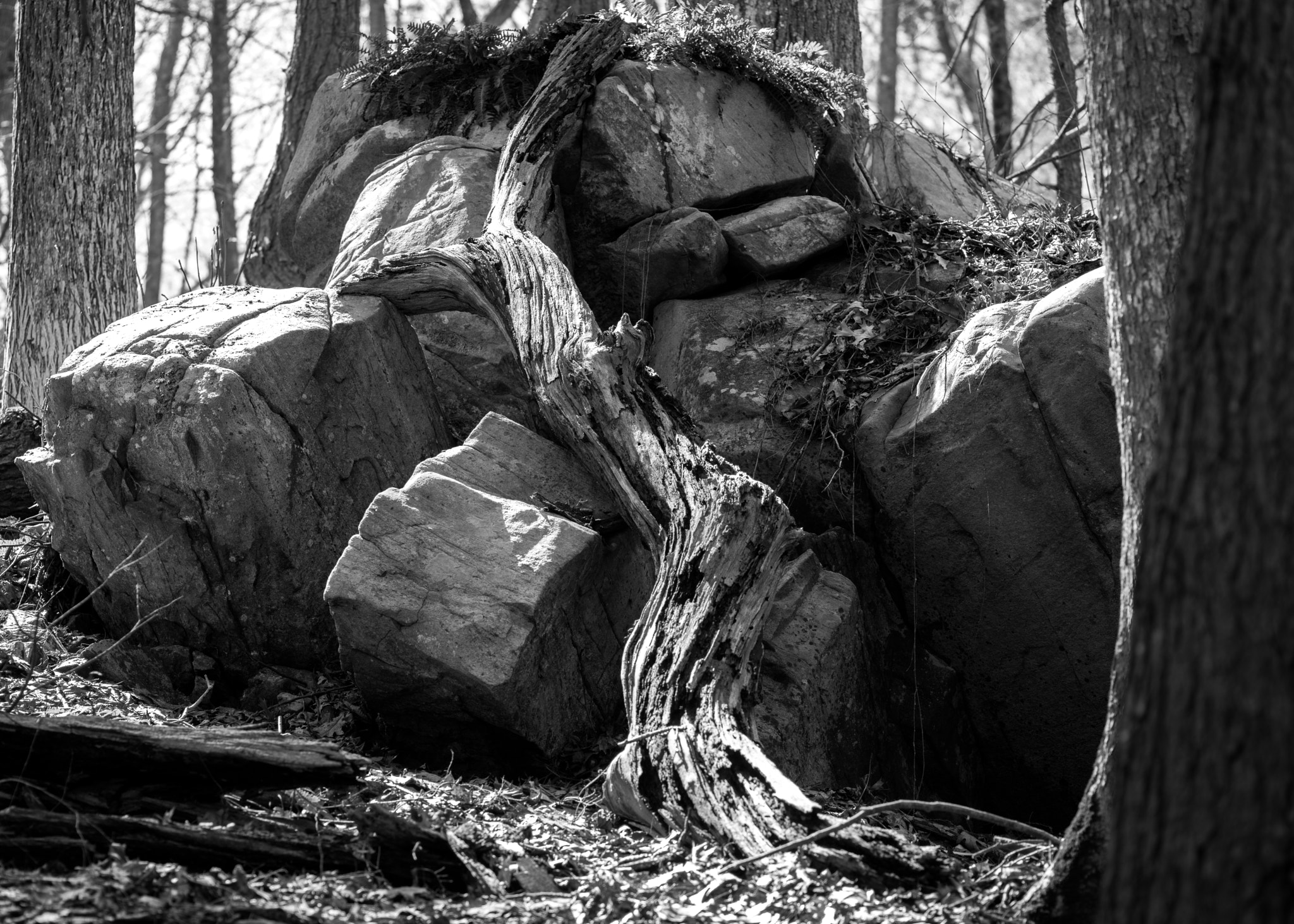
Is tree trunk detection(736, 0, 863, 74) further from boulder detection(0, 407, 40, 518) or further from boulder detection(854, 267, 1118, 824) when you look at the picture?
boulder detection(0, 407, 40, 518)

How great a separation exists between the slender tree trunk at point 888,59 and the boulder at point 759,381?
13.6m

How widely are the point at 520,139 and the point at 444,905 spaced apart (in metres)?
5.53

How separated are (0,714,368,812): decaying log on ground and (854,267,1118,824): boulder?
3476 mm

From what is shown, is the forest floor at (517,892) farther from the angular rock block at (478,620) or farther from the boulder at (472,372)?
the boulder at (472,372)

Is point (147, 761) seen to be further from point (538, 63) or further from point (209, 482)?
point (538, 63)

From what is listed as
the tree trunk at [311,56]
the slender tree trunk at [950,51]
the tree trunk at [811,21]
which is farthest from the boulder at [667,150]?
the slender tree trunk at [950,51]

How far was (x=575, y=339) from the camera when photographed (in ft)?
20.0

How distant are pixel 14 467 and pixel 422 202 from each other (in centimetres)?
327

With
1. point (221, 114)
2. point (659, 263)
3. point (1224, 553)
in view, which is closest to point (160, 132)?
point (221, 114)

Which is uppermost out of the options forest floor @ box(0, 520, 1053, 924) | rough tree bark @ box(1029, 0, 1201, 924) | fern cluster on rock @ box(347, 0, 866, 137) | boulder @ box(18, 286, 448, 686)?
fern cluster on rock @ box(347, 0, 866, 137)

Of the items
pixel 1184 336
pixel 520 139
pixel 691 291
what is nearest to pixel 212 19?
pixel 520 139

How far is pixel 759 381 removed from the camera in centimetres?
679

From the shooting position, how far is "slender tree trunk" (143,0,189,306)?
20.8m

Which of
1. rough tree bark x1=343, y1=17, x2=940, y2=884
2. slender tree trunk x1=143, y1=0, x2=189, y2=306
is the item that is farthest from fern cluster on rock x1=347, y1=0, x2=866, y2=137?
slender tree trunk x1=143, y1=0, x2=189, y2=306
